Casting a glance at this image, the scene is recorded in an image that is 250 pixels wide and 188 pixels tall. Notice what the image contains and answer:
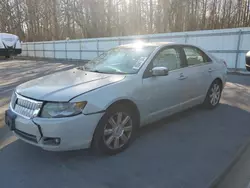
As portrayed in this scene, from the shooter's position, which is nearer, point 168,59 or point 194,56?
point 168,59

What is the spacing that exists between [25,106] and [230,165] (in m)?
2.69

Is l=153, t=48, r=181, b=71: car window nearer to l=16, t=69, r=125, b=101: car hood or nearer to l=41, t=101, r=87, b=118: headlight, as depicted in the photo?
l=16, t=69, r=125, b=101: car hood

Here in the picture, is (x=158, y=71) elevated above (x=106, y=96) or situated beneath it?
elevated above

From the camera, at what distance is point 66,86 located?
3020 mm

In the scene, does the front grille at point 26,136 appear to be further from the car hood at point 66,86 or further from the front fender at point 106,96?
the front fender at point 106,96

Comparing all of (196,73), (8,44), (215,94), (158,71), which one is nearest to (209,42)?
(215,94)

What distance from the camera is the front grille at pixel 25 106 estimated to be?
9.01 feet

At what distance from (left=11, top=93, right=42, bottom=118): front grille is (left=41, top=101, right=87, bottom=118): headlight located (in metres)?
0.10

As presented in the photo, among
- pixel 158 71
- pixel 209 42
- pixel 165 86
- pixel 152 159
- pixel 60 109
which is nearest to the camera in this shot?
pixel 60 109

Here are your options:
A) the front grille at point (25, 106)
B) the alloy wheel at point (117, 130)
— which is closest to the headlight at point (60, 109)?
the front grille at point (25, 106)

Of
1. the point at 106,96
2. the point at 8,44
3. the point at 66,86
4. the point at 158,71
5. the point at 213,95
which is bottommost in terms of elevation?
the point at 213,95

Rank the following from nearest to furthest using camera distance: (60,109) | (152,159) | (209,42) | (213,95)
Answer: (60,109) < (152,159) < (213,95) < (209,42)

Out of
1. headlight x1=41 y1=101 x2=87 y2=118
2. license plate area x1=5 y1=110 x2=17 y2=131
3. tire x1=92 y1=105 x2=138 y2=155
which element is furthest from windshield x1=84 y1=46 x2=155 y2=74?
license plate area x1=5 y1=110 x2=17 y2=131

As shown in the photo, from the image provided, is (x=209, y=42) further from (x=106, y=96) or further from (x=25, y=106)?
(x=25, y=106)
